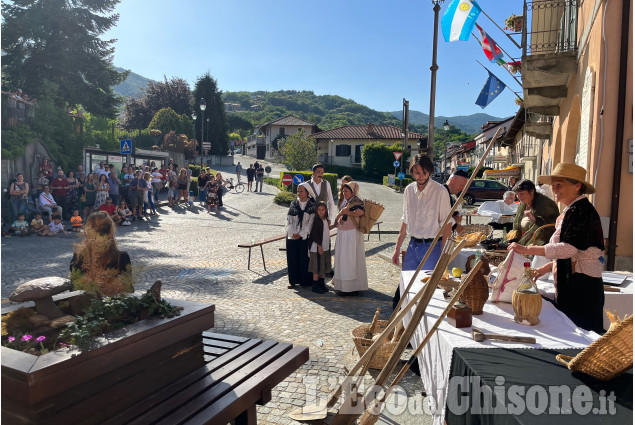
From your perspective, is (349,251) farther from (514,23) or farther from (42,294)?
(514,23)

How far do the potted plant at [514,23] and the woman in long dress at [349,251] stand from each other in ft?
35.7

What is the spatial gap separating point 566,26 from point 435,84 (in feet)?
10.8

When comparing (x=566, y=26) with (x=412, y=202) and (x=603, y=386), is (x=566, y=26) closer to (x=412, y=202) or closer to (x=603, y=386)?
(x=412, y=202)

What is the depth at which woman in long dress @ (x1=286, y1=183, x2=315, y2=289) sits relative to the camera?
7.47 meters

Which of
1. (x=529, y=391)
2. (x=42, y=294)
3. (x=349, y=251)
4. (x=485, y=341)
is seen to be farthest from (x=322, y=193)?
(x=529, y=391)

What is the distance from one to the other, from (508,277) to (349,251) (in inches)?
155

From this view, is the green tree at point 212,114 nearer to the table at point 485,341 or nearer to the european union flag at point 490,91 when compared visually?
the european union flag at point 490,91

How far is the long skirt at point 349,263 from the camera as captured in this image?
707 cm

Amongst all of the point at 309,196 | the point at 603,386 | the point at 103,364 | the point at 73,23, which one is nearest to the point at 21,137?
the point at 73,23

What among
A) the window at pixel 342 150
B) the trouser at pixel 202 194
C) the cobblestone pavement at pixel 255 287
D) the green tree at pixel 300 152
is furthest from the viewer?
the window at pixel 342 150

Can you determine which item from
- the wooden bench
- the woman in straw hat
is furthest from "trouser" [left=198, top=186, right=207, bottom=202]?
the woman in straw hat

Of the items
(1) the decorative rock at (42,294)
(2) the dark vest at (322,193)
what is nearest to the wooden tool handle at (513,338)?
(1) the decorative rock at (42,294)

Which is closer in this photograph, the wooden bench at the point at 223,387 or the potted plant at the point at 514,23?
the wooden bench at the point at 223,387

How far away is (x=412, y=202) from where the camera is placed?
4.97 m
